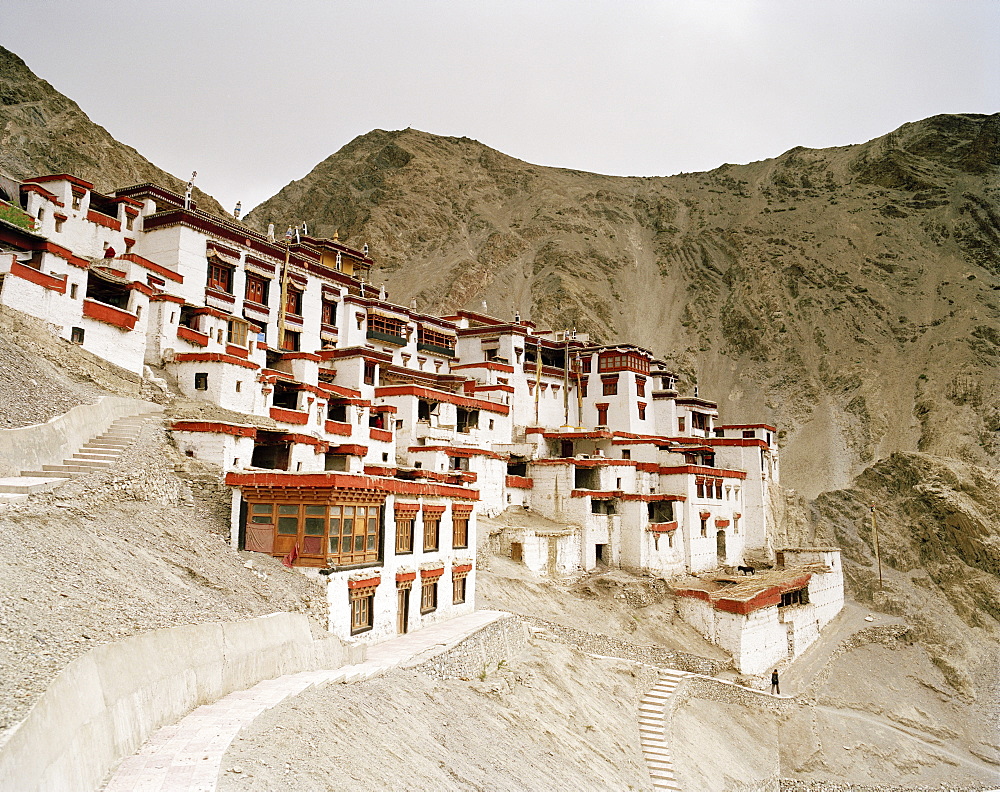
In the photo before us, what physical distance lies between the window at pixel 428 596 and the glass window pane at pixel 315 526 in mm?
4886

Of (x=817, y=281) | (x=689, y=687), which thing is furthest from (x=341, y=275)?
(x=817, y=281)

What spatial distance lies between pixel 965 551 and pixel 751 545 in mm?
12574

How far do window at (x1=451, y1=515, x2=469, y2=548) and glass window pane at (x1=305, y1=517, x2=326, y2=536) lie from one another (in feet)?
21.7

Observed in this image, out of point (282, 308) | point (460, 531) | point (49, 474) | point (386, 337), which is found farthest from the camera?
point (386, 337)

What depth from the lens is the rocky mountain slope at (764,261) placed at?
7144 cm

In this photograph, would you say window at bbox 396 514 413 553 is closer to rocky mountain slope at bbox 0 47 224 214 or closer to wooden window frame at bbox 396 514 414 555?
wooden window frame at bbox 396 514 414 555

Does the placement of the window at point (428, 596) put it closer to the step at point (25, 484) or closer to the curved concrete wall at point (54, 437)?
the curved concrete wall at point (54, 437)

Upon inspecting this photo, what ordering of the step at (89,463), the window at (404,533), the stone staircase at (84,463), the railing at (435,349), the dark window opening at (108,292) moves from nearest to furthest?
the stone staircase at (84,463)
the step at (89,463)
the window at (404,533)
the dark window opening at (108,292)
the railing at (435,349)

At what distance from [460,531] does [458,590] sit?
1.77 metres

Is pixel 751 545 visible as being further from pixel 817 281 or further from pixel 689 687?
pixel 817 281

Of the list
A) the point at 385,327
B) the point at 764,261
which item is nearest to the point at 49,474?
the point at 385,327

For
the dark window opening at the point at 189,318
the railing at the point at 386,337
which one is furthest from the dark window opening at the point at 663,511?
the dark window opening at the point at 189,318

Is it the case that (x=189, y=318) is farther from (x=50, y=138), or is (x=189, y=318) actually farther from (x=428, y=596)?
(x=50, y=138)

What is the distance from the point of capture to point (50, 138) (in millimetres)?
58281
